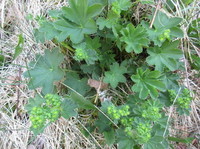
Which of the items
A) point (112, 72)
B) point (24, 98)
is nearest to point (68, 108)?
point (112, 72)

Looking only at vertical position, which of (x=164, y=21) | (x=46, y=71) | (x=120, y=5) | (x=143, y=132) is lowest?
(x=143, y=132)

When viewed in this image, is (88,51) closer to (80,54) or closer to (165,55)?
(80,54)

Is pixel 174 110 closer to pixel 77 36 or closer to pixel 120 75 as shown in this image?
pixel 120 75

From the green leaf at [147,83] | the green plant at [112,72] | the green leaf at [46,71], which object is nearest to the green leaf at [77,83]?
the green plant at [112,72]

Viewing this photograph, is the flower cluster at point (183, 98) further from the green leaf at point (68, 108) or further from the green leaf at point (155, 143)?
the green leaf at point (68, 108)

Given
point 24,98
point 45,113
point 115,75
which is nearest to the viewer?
point 45,113
